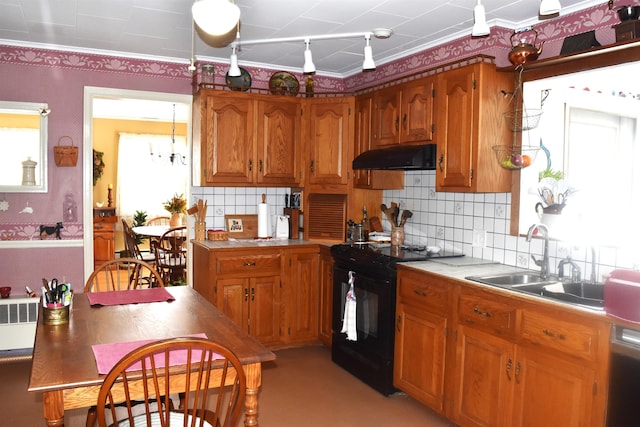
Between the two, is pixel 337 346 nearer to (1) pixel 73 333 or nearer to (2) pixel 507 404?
(2) pixel 507 404

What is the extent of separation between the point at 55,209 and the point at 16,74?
1099 millimetres

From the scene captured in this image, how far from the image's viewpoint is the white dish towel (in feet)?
11.9

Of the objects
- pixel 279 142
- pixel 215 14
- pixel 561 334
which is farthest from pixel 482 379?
pixel 279 142

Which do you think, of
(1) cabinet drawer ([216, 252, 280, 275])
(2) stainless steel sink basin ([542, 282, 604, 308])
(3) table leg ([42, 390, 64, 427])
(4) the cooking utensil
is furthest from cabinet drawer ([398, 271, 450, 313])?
(3) table leg ([42, 390, 64, 427])

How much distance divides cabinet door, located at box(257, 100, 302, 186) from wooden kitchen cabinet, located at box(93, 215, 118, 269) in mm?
4733

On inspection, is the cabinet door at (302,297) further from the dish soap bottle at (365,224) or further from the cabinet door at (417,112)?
the cabinet door at (417,112)

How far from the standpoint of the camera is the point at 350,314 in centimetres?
363

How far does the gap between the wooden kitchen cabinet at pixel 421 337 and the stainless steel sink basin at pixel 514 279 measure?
23 centimetres

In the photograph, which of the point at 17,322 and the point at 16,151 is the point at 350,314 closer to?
the point at 17,322

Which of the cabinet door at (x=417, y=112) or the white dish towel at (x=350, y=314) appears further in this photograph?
the white dish towel at (x=350, y=314)

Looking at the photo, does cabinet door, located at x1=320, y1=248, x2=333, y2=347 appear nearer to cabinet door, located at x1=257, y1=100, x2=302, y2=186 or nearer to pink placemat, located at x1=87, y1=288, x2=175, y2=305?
cabinet door, located at x1=257, y1=100, x2=302, y2=186

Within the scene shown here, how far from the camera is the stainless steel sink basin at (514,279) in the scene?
2.76 metres

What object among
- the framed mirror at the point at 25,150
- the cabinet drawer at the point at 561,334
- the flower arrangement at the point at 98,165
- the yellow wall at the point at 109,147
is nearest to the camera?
the cabinet drawer at the point at 561,334

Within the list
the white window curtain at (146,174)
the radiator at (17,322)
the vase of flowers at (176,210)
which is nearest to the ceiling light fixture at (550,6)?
the radiator at (17,322)
